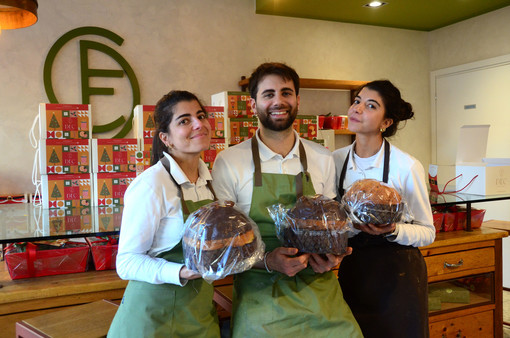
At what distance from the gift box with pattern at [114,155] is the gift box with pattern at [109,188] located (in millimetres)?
36

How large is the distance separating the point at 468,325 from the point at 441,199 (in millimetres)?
747

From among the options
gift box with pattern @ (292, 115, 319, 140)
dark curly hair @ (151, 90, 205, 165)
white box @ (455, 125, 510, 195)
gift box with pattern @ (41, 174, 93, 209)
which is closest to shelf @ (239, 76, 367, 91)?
gift box with pattern @ (292, 115, 319, 140)

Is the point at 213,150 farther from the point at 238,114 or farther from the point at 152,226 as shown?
the point at 152,226

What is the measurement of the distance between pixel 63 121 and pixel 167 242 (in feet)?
5.22

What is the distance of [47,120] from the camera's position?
2.66 meters

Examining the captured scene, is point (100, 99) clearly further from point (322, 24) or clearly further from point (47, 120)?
point (322, 24)

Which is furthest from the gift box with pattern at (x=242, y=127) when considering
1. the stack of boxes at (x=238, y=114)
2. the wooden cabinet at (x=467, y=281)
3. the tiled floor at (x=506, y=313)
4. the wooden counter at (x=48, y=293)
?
the tiled floor at (x=506, y=313)

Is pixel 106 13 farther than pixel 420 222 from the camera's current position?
Yes

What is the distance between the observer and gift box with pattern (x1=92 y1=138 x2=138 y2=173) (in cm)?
269

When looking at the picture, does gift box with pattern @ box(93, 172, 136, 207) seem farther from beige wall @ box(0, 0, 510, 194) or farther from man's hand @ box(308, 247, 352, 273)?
beige wall @ box(0, 0, 510, 194)

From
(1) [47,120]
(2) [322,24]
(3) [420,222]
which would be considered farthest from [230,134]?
(2) [322,24]

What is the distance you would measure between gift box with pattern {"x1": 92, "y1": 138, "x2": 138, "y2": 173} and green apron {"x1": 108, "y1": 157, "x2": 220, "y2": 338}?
53.7 inches

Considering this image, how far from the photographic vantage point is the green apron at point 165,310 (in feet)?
4.60

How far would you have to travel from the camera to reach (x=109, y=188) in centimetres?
271
